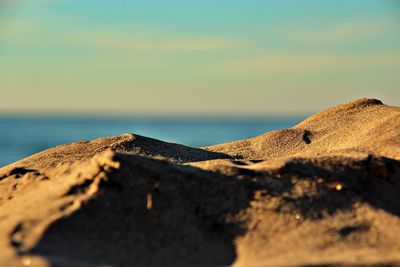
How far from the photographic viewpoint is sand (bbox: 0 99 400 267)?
11.8 feet

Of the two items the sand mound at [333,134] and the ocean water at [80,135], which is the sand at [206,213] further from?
the ocean water at [80,135]

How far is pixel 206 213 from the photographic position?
13.3ft

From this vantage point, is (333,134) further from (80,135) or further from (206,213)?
(80,135)

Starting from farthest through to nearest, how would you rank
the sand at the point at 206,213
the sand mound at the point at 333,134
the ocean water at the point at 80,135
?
the ocean water at the point at 80,135
the sand mound at the point at 333,134
the sand at the point at 206,213

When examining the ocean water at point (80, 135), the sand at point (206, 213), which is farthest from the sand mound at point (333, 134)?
the ocean water at point (80, 135)

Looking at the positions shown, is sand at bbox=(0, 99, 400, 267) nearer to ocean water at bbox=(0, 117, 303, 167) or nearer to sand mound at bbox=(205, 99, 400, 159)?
sand mound at bbox=(205, 99, 400, 159)

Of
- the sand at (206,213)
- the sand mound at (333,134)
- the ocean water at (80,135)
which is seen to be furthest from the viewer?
the ocean water at (80,135)

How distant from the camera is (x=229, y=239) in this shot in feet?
12.6

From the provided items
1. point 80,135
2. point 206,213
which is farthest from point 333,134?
point 80,135

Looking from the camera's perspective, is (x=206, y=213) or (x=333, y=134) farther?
(x=333, y=134)

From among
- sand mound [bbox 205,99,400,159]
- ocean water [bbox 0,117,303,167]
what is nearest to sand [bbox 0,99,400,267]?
sand mound [bbox 205,99,400,159]

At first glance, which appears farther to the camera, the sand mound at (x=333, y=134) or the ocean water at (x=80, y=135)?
the ocean water at (x=80, y=135)

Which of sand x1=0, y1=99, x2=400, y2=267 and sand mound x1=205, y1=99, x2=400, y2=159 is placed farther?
sand mound x1=205, y1=99, x2=400, y2=159

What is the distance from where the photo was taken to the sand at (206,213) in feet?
11.8
